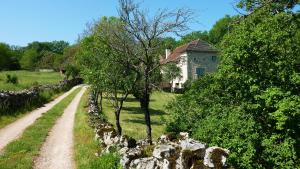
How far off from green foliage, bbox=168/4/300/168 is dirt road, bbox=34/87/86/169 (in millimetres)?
5702

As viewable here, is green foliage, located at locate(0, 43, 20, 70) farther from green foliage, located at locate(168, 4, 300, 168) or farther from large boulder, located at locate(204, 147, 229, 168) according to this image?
large boulder, located at locate(204, 147, 229, 168)

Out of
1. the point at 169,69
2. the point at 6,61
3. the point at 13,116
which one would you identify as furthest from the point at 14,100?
the point at 6,61

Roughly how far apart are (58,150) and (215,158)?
31.3 ft

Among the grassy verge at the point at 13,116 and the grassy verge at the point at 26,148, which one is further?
the grassy verge at the point at 13,116

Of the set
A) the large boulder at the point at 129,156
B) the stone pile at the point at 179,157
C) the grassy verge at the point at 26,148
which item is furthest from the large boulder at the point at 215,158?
the grassy verge at the point at 26,148

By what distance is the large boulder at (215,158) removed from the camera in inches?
404

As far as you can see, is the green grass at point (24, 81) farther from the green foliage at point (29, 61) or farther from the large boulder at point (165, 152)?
the green foliage at point (29, 61)

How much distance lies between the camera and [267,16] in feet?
58.2

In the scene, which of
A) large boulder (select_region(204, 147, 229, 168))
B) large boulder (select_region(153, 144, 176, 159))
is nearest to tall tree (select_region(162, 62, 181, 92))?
large boulder (select_region(153, 144, 176, 159))

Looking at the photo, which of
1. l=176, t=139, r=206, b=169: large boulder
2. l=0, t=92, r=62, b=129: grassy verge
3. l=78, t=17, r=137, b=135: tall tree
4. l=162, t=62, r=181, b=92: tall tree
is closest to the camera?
l=176, t=139, r=206, b=169: large boulder

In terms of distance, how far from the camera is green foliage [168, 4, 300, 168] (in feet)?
44.2

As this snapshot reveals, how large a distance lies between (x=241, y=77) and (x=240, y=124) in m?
2.09

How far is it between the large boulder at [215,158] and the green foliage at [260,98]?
1.98 meters

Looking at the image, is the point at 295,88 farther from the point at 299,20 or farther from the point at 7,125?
the point at 7,125
